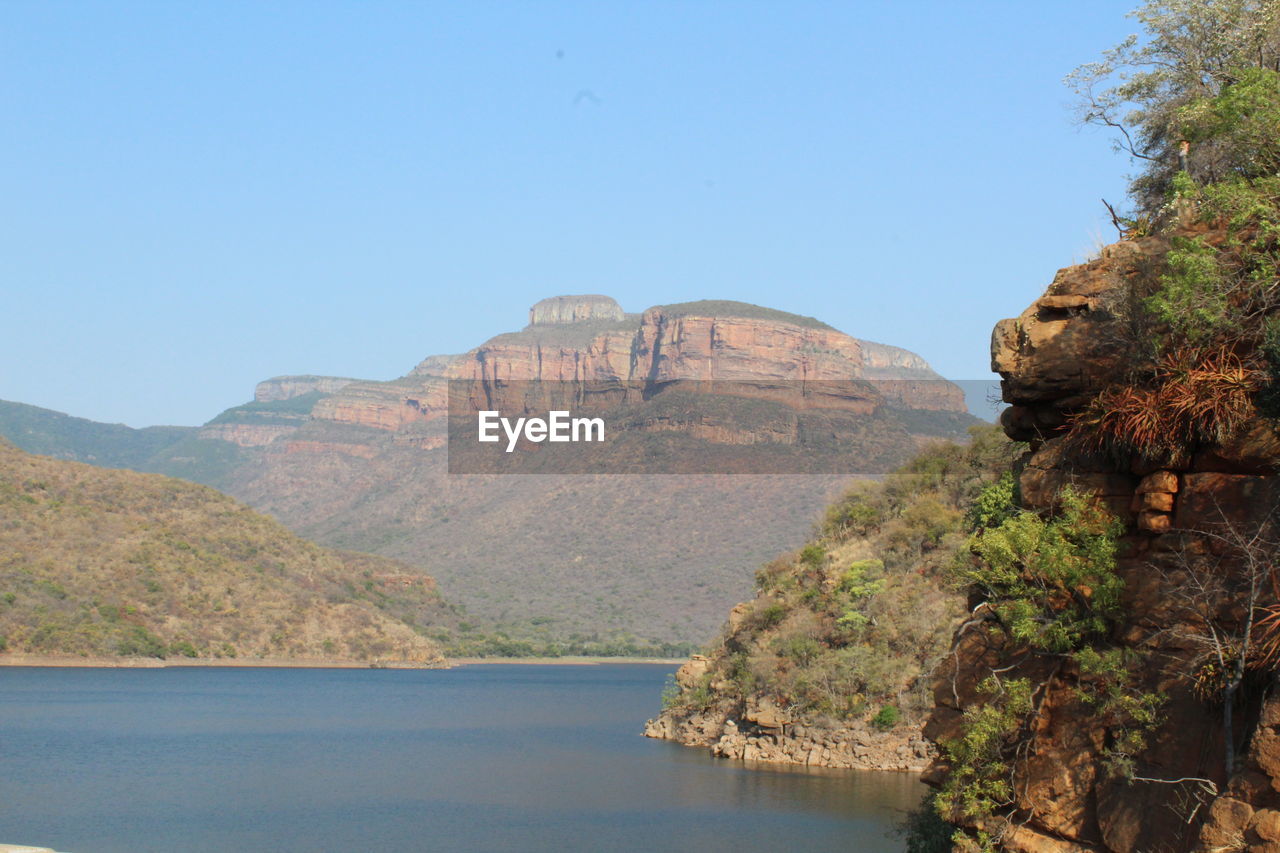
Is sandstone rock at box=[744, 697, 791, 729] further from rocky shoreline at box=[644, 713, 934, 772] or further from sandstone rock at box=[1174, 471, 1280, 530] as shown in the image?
sandstone rock at box=[1174, 471, 1280, 530]

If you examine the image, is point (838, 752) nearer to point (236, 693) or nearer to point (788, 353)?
point (236, 693)

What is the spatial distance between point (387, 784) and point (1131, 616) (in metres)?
32.4

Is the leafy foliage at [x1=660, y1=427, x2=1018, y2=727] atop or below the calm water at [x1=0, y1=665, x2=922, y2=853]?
atop

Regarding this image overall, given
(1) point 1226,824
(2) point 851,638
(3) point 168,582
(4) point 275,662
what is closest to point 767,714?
(2) point 851,638

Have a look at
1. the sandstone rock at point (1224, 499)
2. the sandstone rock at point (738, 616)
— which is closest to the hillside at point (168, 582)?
the sandstone rock at point (738, 616)

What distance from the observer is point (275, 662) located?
11550cm

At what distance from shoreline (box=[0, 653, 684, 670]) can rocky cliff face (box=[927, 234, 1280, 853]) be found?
98.0 metres

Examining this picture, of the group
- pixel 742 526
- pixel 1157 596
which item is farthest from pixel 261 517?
pixel 1157 596

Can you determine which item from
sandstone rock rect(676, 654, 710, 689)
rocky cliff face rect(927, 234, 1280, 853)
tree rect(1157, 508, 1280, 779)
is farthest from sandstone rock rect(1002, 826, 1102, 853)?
sandstone rock rect(676, 654, 710, 689)

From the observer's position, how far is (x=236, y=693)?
8462 centimetres

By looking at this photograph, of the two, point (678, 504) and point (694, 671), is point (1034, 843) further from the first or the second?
point (678, 504)

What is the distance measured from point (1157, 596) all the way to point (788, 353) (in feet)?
570

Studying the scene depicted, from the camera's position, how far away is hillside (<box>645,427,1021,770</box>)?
42.1 m

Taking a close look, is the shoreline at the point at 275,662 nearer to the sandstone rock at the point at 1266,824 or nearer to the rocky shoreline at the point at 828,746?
the rocky shoreline at the point at 828,746
